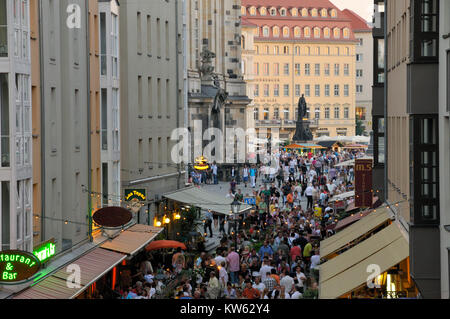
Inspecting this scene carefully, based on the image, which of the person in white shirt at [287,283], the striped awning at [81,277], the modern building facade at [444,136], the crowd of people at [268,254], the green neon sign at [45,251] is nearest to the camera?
the modern building facade at [444,136]

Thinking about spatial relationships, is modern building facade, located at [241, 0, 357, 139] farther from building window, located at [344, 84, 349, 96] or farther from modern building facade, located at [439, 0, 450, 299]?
modern building facade, located at [439, 0, 450, 299]

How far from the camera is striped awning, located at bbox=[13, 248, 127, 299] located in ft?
59.8

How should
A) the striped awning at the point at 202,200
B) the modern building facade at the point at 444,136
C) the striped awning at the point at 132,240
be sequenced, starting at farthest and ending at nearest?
the striped awning at the point at 202,200 → the striped awning at the point at 132,240 → the modern building facade at the point at 444,136

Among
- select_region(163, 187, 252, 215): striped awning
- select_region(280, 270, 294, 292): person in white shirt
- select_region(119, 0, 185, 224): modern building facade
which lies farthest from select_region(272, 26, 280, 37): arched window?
select_region(280, 270, 294, 292): person in white shirt

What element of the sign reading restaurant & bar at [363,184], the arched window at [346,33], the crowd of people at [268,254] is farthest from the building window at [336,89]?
the sign reading restaurant & bar at [363,184]

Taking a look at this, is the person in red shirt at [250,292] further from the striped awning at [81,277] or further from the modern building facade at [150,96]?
the modern building facade at [150,96]

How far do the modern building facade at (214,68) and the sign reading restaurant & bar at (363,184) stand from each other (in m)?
37.9

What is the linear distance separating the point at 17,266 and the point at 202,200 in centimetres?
2297

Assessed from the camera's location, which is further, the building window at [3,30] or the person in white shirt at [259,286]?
the person in white shirt at [259,286]

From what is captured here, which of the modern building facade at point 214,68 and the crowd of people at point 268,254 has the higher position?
the modern building facade at point 214,68

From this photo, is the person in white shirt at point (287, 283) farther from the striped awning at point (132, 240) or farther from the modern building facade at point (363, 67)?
the modern building facade at point (363, 67)

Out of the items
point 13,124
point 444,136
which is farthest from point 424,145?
point 13,124

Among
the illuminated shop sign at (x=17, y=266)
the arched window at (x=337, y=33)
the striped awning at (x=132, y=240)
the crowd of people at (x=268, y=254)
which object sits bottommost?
the crowd of people at (x=268, y=254)

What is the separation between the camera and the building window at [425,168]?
1589 cm
